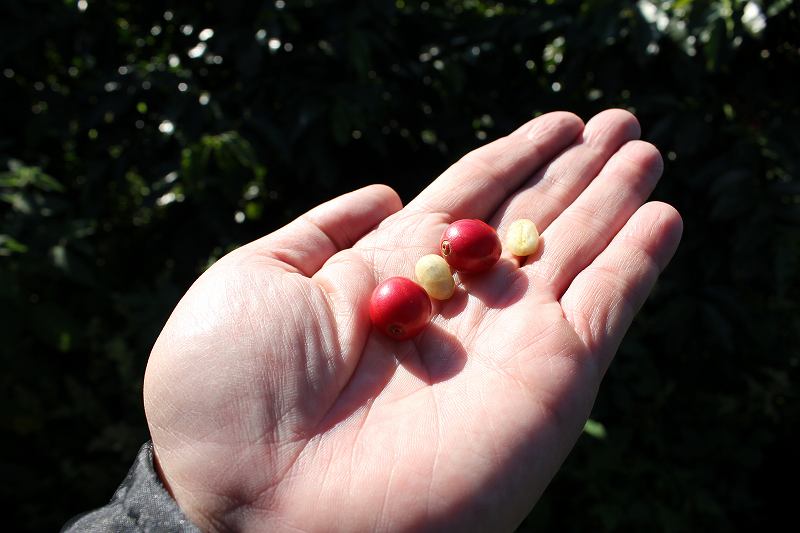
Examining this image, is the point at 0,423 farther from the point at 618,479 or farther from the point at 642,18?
the point at 642,18

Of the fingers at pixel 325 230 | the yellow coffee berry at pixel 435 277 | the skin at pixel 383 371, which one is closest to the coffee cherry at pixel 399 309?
the skin at pixel 383 371

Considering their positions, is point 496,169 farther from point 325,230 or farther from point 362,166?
point 325,230

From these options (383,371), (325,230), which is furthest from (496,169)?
(383,371)

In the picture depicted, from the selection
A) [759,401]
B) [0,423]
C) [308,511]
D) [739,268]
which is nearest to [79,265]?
[0,423]

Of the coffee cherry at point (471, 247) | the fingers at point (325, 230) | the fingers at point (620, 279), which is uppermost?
the fingers at point (325, 230)

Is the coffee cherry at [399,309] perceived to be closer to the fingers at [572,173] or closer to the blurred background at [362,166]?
the fingers at [572,173]
